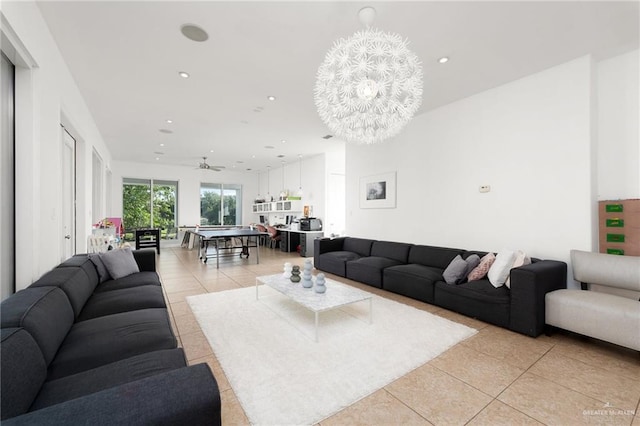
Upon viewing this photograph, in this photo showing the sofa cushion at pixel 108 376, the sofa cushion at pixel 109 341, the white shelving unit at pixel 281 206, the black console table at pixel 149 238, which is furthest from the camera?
the white shelving unit at pixel 281 206

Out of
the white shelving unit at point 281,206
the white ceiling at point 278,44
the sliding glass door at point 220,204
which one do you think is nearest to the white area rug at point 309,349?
the white ceiling at point 278,44

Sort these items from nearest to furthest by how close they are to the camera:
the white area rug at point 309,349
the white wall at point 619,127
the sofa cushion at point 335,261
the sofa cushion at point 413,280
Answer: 1. the white area rug at point 309,349
2. the white wall at point 619,127
3. the sofa cushion at point 413,280
4. the sofa cushion at point 335,261

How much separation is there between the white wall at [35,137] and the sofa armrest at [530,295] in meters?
4.39

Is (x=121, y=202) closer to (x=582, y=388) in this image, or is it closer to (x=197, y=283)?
(x=197, y=283)

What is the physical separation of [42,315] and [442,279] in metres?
3.75

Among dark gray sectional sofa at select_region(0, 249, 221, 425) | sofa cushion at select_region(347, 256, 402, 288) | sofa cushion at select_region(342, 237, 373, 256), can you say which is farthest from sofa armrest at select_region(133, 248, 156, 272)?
sofa cushion at select_region(342, 237, 373, 256)

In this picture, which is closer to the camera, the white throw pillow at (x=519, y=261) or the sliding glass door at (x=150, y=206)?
the white throw pillow at (x=519, y=261)

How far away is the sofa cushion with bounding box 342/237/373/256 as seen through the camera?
5.41 meters

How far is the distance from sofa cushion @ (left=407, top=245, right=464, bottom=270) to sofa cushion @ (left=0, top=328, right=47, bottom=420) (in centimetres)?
422

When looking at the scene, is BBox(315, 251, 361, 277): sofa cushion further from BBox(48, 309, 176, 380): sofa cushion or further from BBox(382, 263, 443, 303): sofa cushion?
BBox(48, 309, 176, 380): sofa cushion

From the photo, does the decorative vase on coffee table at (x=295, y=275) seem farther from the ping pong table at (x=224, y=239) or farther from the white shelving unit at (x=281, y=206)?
the white shelving unit at (x=281, y=206)

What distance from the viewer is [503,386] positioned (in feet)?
6.33

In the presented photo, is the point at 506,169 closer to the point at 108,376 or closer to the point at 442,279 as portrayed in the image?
the point at 442,279

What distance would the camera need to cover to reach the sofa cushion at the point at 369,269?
4320 mm
